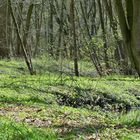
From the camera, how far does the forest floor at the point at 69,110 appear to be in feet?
25.8

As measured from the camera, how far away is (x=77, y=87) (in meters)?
16.3

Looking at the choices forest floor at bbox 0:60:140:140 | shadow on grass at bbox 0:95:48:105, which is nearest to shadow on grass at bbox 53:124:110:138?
forest floor at bbox 0:60:140:140

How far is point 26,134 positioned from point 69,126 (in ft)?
7.26

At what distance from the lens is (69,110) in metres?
12.4

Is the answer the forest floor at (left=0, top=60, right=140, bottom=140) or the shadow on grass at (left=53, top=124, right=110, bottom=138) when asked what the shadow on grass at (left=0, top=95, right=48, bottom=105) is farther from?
the shadow on grass at (left=53, top=124, right=110, bottom=138)

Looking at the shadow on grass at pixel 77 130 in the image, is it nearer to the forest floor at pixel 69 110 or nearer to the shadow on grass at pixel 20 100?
the forest floor at pixel 69 110

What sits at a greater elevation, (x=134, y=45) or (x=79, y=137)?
(x=134, y=45)

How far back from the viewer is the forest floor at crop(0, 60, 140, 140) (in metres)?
7.86

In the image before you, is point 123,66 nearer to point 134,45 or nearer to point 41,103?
point 41,103

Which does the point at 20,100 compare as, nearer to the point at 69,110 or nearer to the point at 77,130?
the point at 69,110

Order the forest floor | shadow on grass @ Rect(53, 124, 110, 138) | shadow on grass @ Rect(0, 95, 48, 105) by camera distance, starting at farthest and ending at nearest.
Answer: shadow on grass @ Rect(0, 95, 48, 105) → shadow on grass @ Rect(53, 124, 110, 138) → the forest floor

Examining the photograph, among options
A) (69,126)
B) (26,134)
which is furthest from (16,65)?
(26,134)

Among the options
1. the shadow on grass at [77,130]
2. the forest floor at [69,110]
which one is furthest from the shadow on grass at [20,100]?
the shadow on grass at [77,130]

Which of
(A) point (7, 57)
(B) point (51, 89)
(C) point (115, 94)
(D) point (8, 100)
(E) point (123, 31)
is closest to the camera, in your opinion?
(E) point (123, 31)
